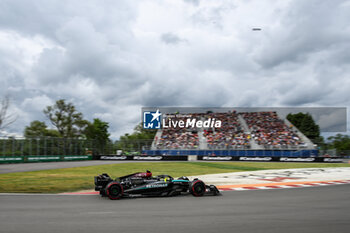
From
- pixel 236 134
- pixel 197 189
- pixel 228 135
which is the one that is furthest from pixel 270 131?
pixel 197 189

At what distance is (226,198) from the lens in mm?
9086

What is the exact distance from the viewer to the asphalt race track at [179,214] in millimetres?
5461

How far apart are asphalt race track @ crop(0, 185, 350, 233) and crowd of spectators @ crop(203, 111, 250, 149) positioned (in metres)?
33.0

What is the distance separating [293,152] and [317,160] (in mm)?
4286

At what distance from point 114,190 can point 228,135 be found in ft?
127

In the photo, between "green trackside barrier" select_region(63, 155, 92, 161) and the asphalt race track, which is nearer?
the asphalt race track

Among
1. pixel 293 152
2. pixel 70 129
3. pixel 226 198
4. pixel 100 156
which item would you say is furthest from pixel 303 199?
pixel 70 129

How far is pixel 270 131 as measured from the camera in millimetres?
45625

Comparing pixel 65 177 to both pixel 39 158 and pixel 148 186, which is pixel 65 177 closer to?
pixel 148 186

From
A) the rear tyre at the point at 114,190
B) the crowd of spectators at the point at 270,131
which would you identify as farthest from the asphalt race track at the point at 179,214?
the crowd of spectators at the point at 270,131

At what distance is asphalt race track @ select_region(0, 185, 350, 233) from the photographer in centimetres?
546

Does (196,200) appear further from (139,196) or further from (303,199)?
(303,199)

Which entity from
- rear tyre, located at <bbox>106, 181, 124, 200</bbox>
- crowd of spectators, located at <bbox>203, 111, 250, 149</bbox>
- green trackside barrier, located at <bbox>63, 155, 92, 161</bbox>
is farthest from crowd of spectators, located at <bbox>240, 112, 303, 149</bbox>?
rear tyre, located at <bbox>106, 181, 124, 200</bbox>

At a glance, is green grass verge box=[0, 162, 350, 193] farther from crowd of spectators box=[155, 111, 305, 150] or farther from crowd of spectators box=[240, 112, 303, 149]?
crowd of spectators box=[155, 111, 305, 150]
